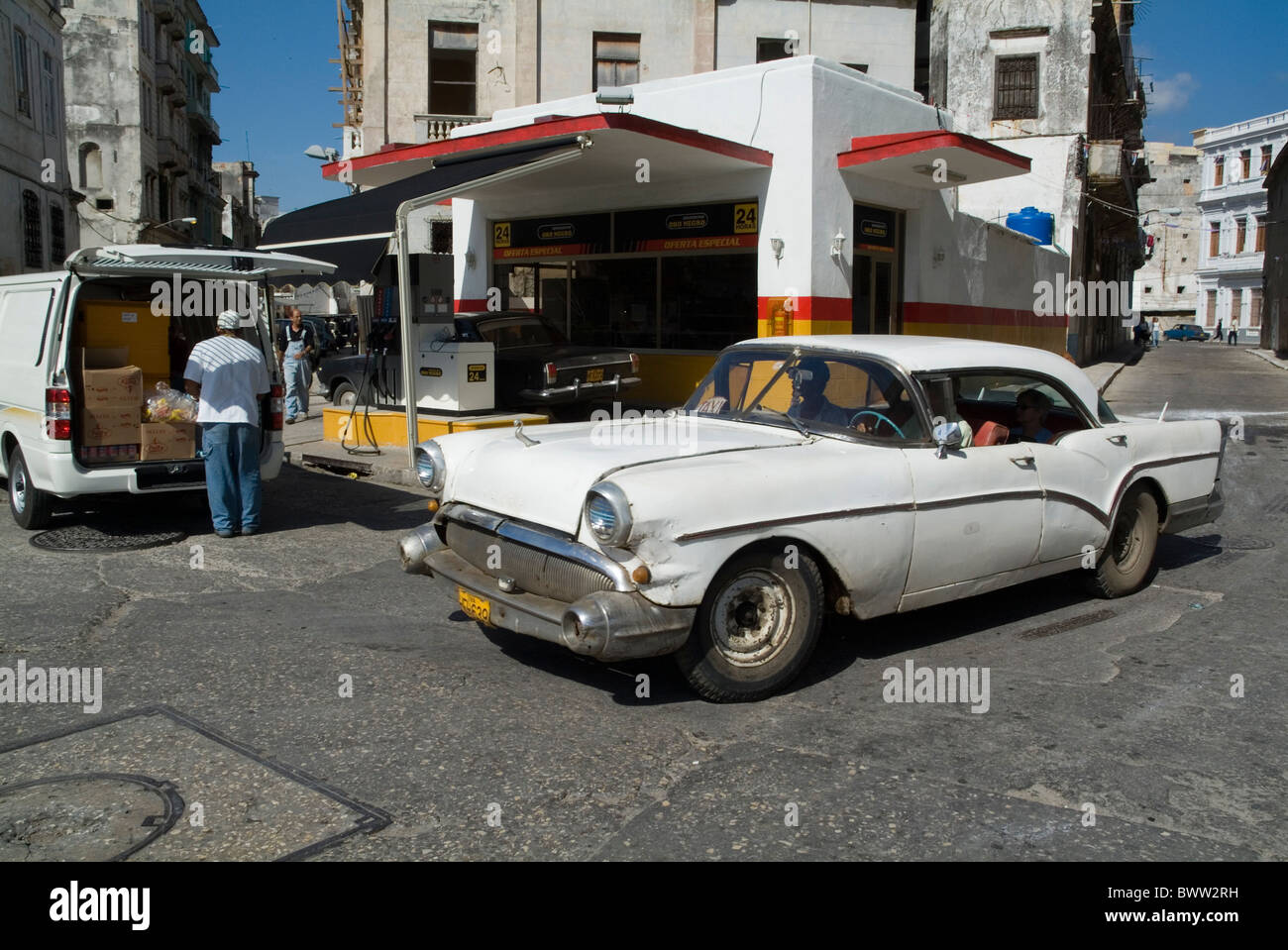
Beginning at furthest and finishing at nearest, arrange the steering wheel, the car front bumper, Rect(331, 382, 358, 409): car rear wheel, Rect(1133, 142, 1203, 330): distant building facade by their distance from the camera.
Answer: Rect(1133, 142, 1203, 330): distant building facade < Rect(331, 382, 358, 409): car rear wheel < the steering wheel < the car front bumper

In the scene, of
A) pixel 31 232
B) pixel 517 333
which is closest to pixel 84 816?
pixel 517 333

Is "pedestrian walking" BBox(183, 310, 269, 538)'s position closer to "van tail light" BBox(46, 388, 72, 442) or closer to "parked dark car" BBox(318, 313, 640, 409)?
"van tail light" BBox(46, 388, 72, 442)

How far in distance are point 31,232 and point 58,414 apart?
18661mm

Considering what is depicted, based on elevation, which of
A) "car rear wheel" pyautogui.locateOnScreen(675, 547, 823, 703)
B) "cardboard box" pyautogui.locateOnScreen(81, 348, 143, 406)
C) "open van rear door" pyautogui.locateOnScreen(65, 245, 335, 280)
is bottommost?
"car rear wheel" pyautogui.locateOnScreen(675, 547, 823, 703)

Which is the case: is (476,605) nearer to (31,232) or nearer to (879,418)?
(879,418)

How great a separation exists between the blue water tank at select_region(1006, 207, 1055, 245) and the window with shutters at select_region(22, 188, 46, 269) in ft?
71.1

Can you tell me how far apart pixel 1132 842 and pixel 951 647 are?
2.06 metres

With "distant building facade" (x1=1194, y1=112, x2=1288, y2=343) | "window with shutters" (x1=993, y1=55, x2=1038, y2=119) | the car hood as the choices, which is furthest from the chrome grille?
→ "distant building facade" (x1=1194, y1=112, x2=1288, y2=343)

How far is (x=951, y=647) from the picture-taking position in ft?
17.5

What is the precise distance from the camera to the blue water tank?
24.0 m

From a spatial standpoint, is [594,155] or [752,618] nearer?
[752,618]

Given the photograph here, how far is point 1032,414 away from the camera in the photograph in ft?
20.5

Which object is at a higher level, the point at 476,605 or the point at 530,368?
the point at 530,368

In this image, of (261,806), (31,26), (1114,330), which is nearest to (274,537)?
(261,806)
